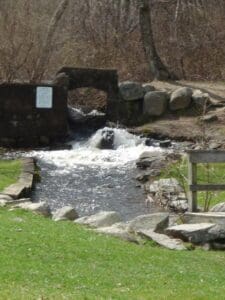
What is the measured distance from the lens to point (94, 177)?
20.0 meters

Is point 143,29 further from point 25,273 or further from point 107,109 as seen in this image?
point 25,273

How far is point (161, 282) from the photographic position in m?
7.84

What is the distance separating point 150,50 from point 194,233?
20.2 metres

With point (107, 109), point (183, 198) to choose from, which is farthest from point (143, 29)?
point (183, 198)

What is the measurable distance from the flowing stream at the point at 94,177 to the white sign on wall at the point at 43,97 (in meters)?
1.67

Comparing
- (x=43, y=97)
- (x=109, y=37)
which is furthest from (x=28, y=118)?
(x=109, y=37)

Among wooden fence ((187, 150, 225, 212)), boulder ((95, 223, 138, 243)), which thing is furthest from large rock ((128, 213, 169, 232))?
wooden fence ((187, 150, 225, 212))

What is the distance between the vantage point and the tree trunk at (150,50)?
30250 millimetres

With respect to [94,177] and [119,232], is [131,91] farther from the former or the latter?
[119,232]

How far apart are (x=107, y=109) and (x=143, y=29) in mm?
4928

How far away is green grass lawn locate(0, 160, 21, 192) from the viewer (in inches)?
693

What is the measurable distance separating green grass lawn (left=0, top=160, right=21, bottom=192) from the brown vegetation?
9137 mm

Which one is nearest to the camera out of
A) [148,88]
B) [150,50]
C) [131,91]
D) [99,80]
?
[131,91]

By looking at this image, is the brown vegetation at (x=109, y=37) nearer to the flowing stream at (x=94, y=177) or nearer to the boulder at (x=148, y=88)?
the boulder at (x=148, y=88)
